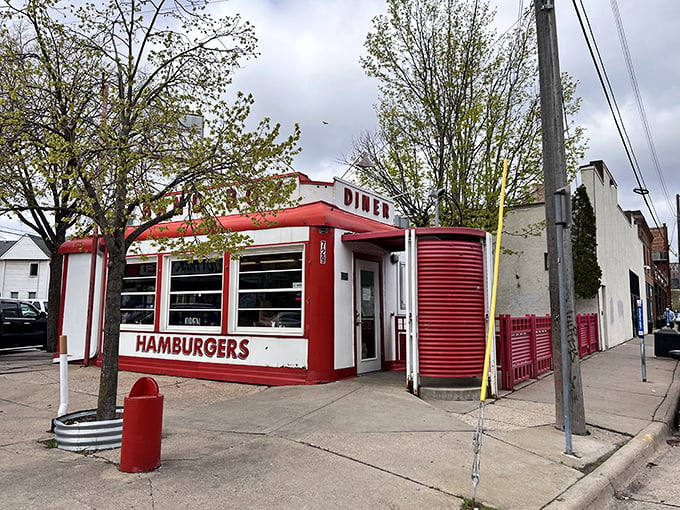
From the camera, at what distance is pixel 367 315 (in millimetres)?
10266

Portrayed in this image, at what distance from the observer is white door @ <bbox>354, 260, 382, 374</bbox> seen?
9.77 m

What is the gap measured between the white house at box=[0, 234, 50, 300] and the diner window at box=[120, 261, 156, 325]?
3709 cm

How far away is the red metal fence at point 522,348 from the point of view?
8.83m

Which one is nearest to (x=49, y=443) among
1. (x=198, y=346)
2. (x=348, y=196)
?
(x=198, y=346)

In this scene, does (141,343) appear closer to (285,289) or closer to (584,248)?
(285,289)

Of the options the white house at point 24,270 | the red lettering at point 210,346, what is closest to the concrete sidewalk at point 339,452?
the red lettering at point 210,346

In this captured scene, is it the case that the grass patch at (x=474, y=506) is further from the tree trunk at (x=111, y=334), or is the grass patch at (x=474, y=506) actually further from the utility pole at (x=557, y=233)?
the tree trunk at (x=111, y=334)

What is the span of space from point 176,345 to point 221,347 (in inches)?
50.5

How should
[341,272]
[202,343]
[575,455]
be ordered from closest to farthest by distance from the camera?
[575,455]
[341,272]
[202,343]

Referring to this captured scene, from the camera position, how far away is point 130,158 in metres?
5.64

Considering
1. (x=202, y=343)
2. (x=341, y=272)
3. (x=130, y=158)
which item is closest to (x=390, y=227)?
(x=341, y=272)

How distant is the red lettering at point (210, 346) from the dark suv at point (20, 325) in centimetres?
945

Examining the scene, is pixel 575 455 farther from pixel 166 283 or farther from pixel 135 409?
pixel 166 283

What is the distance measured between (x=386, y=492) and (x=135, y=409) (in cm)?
242
